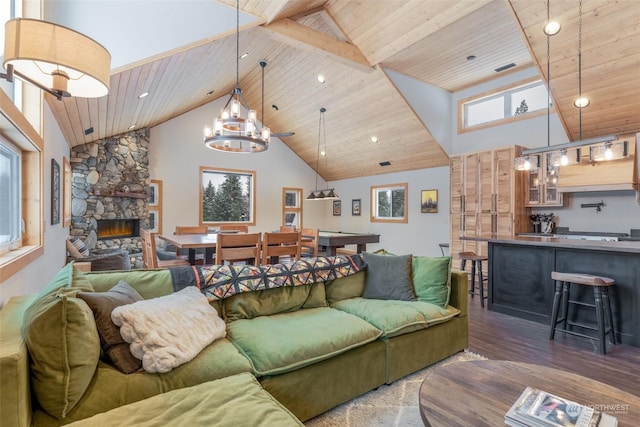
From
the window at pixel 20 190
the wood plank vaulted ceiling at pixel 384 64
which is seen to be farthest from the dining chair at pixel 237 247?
the wood plank vaulted ceiling at pixel 384 64

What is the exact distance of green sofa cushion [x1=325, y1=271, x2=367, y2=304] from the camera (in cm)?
280

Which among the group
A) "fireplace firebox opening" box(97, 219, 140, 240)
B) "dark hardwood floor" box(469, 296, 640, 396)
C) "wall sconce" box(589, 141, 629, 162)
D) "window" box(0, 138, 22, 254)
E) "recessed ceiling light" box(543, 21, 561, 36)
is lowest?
"dark hardwood floor" box(469, 296, 640, 396)

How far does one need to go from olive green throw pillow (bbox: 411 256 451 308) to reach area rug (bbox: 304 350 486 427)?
70 centimetres

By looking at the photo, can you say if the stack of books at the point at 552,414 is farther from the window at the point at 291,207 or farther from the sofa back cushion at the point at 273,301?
the window at the point at 291,207

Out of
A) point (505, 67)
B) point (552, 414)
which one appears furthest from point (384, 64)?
point (552, 414)

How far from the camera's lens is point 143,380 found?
1491mm

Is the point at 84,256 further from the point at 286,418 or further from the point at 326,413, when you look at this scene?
the point at 286,418

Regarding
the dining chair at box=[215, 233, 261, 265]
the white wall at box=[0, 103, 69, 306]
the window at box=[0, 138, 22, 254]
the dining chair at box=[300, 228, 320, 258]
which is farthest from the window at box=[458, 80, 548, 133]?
the window at box=[0, 138, 22, 254]

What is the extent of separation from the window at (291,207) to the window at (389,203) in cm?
206

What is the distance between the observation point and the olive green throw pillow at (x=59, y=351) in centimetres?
124

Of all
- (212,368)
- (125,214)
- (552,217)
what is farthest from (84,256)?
(552,217)

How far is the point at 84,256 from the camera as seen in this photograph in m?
4.79

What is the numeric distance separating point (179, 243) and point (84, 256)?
2.05m

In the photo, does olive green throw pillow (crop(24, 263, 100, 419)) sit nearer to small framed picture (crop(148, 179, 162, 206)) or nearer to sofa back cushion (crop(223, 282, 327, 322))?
sofa back cushion (crop(223, 282, 327, 322))
